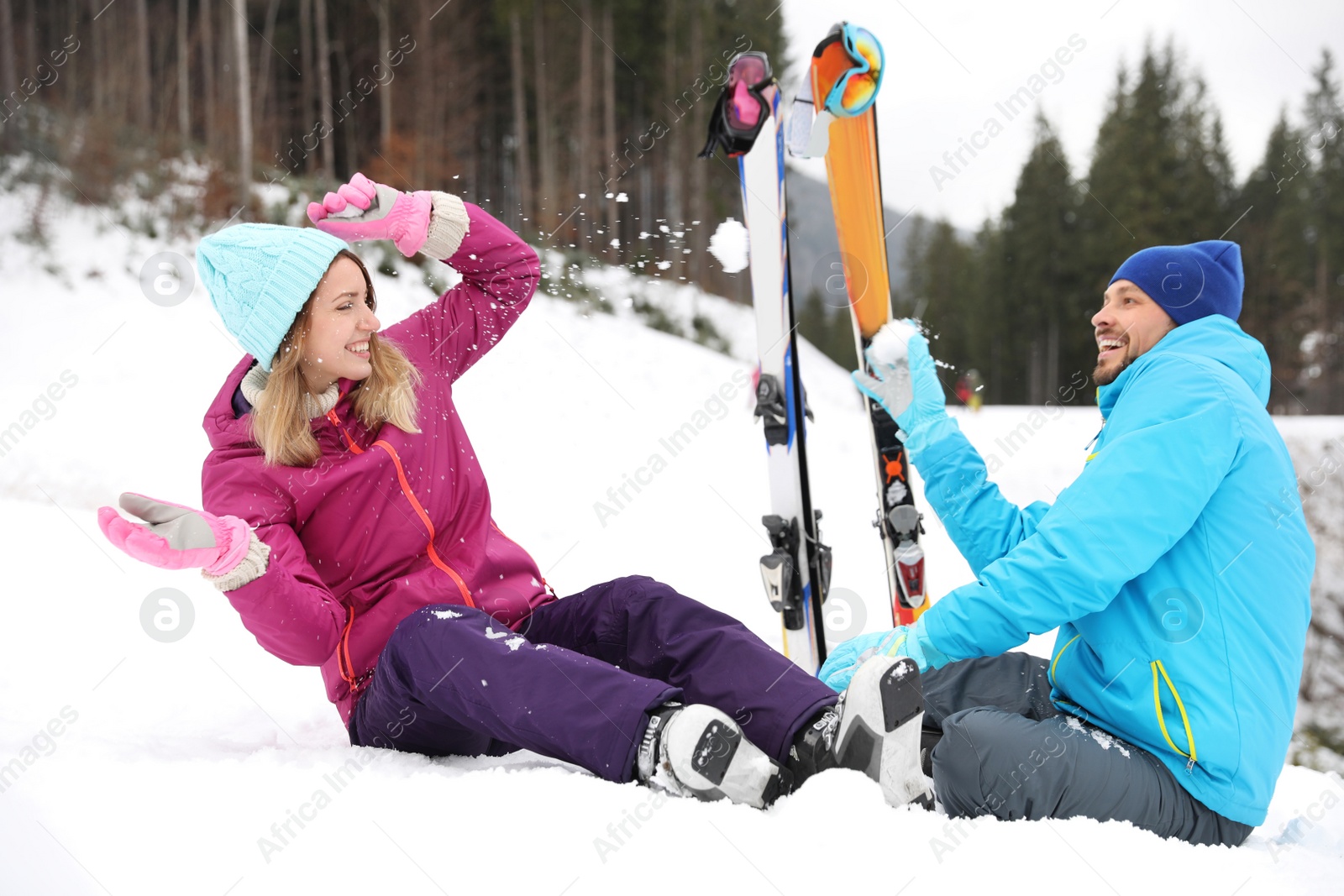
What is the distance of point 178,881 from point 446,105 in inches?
619

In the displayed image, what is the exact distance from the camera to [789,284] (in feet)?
9.13

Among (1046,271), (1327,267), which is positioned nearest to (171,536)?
(1046,271)

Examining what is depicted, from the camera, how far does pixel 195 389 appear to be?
644cm

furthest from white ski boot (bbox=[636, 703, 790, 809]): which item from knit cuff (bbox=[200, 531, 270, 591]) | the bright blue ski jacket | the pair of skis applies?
the pair of skis

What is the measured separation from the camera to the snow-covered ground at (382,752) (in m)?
1.31

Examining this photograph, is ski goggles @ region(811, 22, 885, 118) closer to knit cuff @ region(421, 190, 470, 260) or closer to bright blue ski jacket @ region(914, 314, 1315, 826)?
knit cuff @ region(421, 190, 470, 260)

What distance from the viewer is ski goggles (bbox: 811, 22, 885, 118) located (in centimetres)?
243

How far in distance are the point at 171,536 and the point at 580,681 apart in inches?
33.5

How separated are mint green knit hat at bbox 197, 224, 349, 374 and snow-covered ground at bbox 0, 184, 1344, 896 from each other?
1.00 m

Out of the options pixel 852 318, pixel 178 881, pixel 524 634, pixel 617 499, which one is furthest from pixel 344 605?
pixel 617 499

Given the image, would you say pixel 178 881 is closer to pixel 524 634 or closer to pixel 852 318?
pixel 524 634

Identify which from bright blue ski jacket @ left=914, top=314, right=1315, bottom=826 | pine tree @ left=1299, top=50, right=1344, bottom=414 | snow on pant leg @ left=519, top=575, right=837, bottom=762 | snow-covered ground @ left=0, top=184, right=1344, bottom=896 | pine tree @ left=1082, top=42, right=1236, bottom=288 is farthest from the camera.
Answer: pine tree @ left=1299, top=50, right=1344, bottom=414

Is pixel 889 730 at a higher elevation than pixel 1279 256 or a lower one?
lower

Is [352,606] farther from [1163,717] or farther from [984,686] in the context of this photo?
[1163,717]
